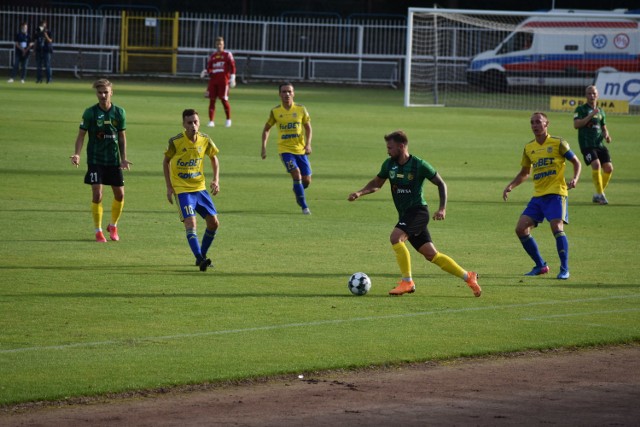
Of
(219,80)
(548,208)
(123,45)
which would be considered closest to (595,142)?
(548,208)

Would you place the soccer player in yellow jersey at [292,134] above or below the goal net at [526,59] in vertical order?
Result: below

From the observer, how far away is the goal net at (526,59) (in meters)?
47.9

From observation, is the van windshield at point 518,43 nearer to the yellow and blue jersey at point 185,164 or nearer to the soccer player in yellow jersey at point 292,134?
the soccer player in yellow jersey at point 292,134

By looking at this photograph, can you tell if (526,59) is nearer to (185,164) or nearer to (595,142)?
(595,142)

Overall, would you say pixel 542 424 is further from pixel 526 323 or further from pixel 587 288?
pixel 587 288

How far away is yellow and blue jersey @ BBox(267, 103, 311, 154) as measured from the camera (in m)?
19.9

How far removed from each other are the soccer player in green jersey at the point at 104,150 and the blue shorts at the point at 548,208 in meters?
5.76

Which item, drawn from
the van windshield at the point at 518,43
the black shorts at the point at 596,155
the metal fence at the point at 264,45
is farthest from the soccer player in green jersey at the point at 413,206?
the metal fence at the point at 264,45

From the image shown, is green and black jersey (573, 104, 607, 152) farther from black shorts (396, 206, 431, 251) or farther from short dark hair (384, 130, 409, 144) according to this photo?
short dark hair (384, 130, 409, 144)

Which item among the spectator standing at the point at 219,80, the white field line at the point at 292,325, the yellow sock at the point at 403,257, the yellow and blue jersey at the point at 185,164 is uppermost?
the spectator standing at the point at 219,80

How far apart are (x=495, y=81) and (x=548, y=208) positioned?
36636 millimetres

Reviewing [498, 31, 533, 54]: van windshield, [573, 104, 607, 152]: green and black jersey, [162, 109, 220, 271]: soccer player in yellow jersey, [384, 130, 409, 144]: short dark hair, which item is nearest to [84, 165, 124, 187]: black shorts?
[162, 109, 220, 271]: soccer player in yellow jersey

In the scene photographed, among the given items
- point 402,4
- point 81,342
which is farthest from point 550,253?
point 402,4

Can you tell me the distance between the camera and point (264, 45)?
178 feet
